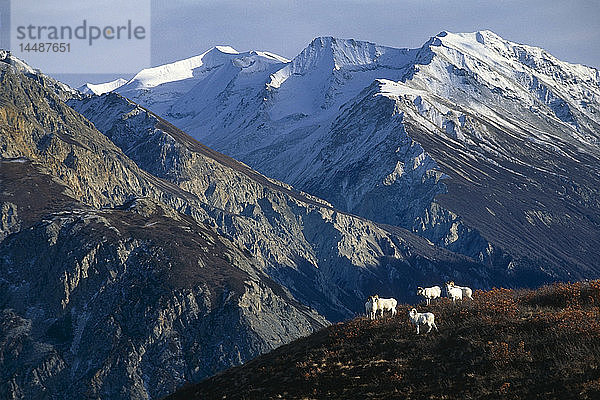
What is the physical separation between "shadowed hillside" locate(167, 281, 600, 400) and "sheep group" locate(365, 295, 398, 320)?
73cm

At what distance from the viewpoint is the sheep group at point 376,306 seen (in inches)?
1781

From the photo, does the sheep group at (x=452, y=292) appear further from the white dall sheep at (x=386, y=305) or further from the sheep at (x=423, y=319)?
the sheep at (x=423, y=319)

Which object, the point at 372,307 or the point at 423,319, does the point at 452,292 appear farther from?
the point at 423,319

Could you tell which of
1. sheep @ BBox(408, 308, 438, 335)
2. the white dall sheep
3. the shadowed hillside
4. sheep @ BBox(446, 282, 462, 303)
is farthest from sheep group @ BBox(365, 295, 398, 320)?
sheep @ BBox(408, 308, 438, 335)

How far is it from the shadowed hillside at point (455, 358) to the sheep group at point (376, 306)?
0.73m

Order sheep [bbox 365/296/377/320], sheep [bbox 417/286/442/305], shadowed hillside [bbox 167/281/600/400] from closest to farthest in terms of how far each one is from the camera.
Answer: shadowed hillside [bbox 167/281/600/400] → sheep [bbox 365/296/377/320] → sheep [bbox 417/286/442/305]

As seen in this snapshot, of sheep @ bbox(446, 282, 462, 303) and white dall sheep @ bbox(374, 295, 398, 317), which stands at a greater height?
sheep @ bbox(446, 282, 462, 303)

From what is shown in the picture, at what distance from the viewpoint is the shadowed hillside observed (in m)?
32.0

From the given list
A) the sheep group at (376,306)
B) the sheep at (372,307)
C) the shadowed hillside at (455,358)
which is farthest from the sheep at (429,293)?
the sheep at (372,307)

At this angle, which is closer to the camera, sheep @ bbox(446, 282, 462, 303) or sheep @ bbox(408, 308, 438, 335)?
sheep @ bbox(408, 308, 438, 335)

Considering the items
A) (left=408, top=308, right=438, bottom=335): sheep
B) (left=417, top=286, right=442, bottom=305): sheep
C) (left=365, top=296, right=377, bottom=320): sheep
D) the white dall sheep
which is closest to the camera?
(left=408, top=308, right=438, bottom=335): sheep

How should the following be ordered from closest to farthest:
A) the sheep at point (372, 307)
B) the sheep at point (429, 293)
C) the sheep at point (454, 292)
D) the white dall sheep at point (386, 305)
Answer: the sheep at point (372, 307)
the white dall sheep at point (386, 305)
the sheep at point (454, 292)
the sheep at point (429, 293)

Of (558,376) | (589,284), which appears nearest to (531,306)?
(589,284)

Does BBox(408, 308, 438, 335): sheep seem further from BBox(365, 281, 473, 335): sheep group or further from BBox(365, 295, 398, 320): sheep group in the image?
BBox(365, 295, 398, 320): sheep group
